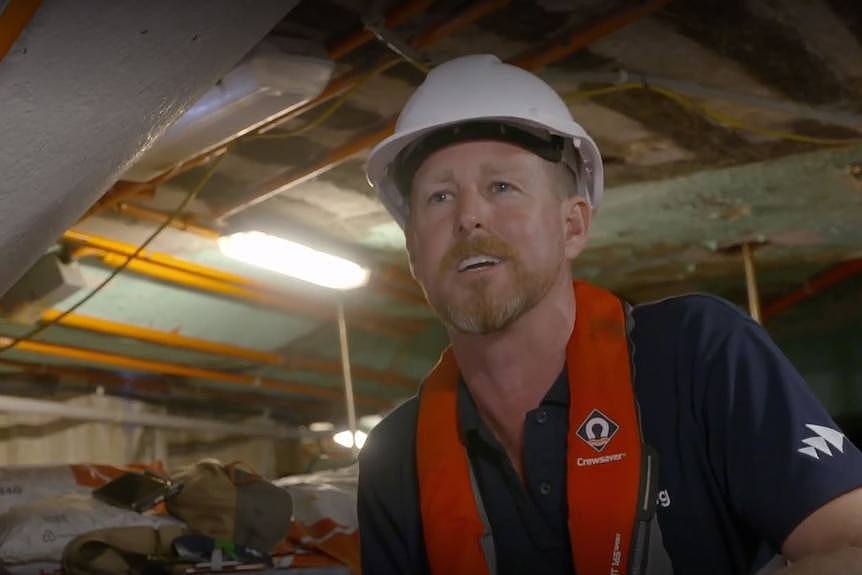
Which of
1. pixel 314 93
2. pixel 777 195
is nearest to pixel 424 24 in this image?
pixel 314 93

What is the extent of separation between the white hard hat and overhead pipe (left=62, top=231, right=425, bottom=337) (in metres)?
1.96

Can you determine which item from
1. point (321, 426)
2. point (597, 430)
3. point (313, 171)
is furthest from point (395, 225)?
point (321, 426)

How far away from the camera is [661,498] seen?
1599 millimetres

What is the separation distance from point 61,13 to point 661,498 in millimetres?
1244

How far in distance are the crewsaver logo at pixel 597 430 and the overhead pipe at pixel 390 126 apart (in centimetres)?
119

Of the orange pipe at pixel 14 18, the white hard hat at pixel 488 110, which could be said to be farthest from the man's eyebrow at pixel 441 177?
the orange pipe at pixel 14 18

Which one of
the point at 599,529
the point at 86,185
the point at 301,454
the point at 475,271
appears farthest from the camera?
the point at 301,454

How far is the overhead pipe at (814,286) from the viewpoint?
206 inches

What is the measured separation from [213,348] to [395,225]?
4.72 feet

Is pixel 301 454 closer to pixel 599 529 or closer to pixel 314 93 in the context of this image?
pixel 314 93

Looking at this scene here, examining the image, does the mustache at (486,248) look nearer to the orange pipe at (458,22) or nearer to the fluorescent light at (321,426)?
the orange pipe at (458,22)

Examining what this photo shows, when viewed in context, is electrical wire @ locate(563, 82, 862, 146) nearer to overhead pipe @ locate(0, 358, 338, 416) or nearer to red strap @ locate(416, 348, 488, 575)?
red strap @ locate(416, 348, 488, 575)

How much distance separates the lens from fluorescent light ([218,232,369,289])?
3.82 metres

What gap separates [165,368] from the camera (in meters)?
5.12
